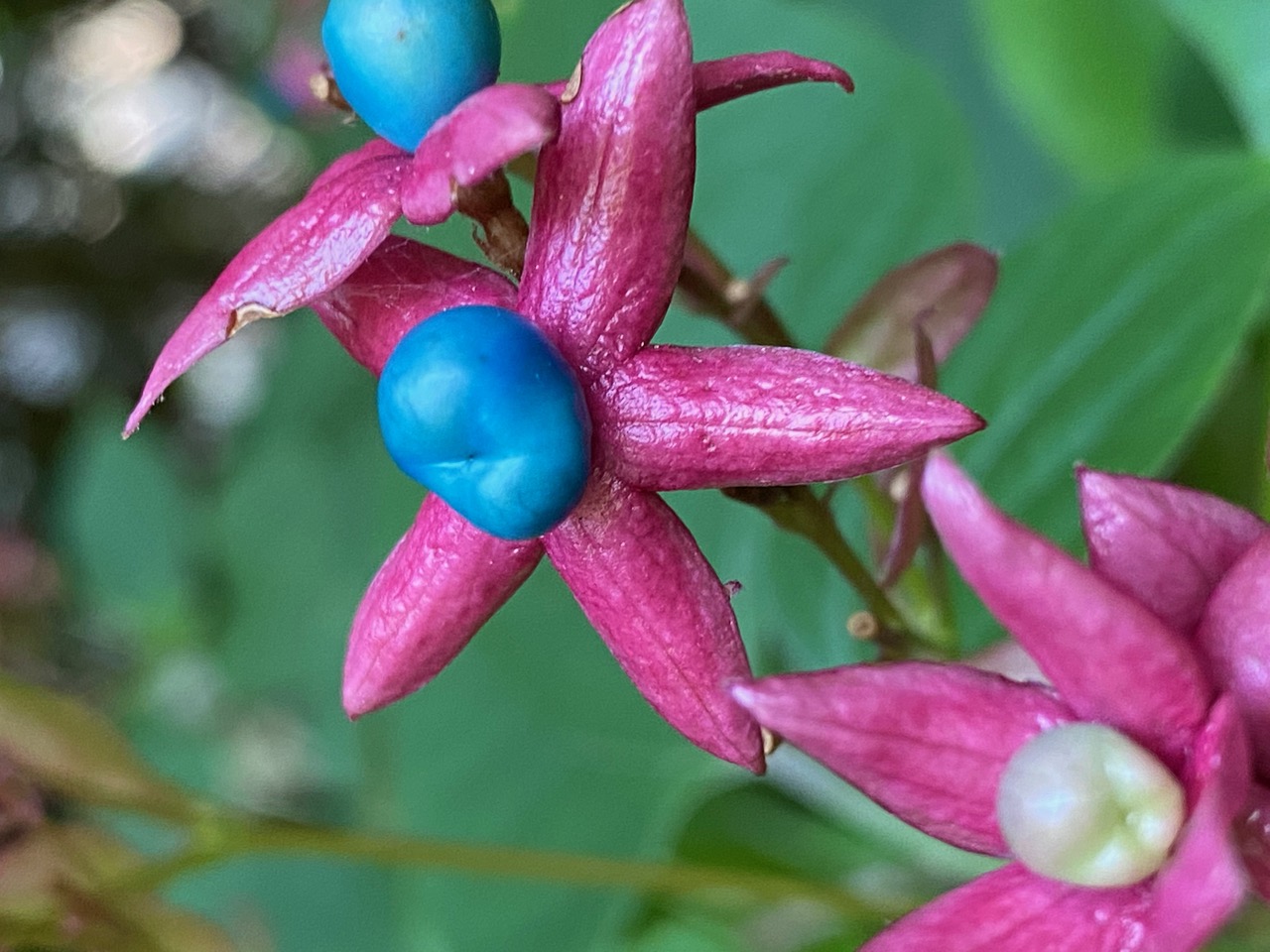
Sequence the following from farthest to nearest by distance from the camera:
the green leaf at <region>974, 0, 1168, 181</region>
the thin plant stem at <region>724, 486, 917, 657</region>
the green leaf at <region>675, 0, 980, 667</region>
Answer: the green leaf at <region>974, 0, 1168, 181</region>, the green leaf at <region>675, 0, 980, 667</region>, the thin plant stem at <region>724, 486, 917, 657</region>

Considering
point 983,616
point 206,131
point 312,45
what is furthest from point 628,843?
point 206,131

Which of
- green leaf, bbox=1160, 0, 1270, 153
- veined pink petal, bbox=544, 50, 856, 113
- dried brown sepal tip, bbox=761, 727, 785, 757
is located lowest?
dried brown sepal tip, bbox=761, 727, 785, 757

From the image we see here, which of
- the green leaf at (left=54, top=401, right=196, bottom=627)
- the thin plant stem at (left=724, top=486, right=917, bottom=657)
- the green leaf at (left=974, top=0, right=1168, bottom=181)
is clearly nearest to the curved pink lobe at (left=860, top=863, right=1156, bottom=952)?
the thin plant stem at (left=724, top=486, right=917, bottom=657)

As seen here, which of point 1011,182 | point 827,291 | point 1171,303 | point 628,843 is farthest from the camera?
point 1011,182

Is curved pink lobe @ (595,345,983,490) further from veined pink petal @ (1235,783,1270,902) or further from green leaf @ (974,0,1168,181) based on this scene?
green leaf @ (974,0,1168,181)

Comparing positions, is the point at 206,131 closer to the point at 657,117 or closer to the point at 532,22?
the point at 532,22
